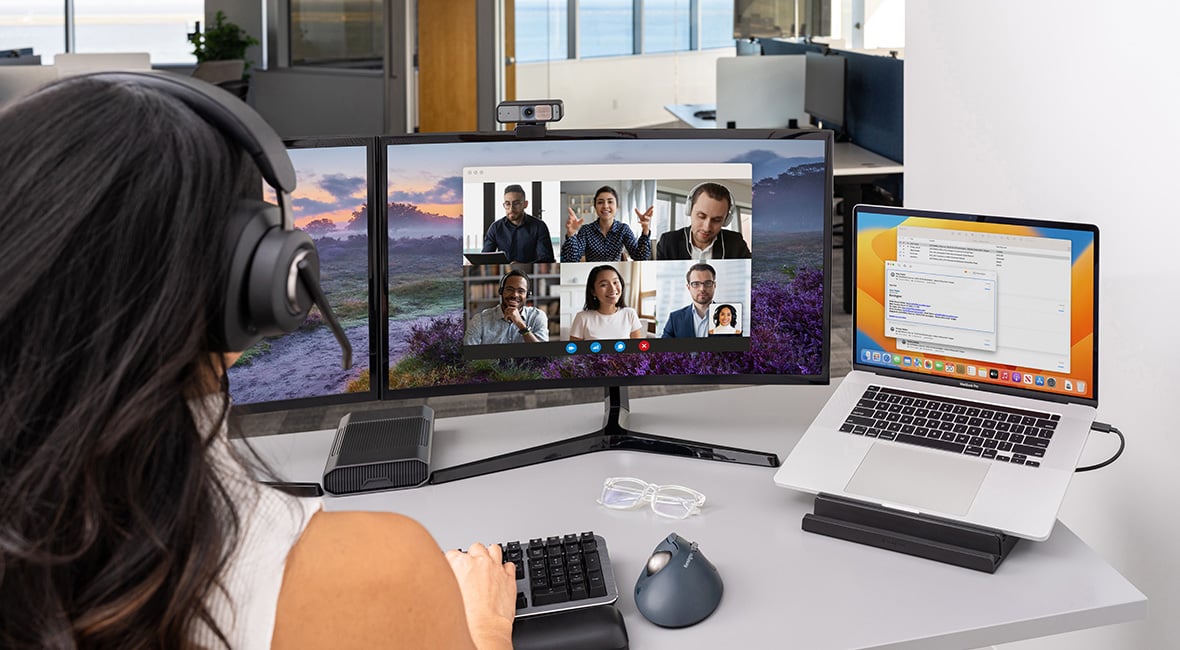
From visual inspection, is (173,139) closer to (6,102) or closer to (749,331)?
(6,102)

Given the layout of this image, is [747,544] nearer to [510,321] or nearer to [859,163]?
[510,321]

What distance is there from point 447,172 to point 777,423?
66 centimetres

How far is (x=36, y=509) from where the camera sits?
59cm

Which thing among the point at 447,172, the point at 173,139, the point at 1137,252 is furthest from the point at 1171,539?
the point at 173,139

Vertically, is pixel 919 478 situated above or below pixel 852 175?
below

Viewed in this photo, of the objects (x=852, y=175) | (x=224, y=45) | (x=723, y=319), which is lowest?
(x=723, y=319)

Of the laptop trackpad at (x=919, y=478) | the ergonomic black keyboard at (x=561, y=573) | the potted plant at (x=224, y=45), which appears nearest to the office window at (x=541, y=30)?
the potted plant at (x=224, y=45)

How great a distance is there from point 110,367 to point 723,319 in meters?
1.14

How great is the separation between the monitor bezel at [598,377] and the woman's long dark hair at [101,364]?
2.97ft

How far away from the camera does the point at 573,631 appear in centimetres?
116

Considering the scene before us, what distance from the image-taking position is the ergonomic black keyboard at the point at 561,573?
3.94ft

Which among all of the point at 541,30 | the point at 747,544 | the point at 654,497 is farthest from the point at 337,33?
the point at 747,544

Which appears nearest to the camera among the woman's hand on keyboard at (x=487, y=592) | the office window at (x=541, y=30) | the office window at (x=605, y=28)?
the woman's hand on keyboard at (x=487, y=592)

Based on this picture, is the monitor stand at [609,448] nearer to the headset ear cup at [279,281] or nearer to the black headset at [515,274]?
the black headset at [515,274]
